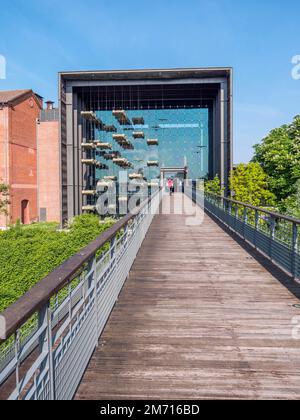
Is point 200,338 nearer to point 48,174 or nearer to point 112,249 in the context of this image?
point 112,249

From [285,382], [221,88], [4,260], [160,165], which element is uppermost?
[221,88]

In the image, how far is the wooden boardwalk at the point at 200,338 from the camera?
9.96 ft

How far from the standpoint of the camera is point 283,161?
33281 mm

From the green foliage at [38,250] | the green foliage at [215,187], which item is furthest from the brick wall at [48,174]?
the green foliage at [215,187]

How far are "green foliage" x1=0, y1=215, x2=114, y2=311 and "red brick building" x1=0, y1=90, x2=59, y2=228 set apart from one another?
6947mm

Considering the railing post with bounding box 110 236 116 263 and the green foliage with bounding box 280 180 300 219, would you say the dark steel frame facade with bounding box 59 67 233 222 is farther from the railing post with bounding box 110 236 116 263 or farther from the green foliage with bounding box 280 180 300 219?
the railing post with bounding box 110 236 116 263

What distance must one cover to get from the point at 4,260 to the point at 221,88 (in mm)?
26704

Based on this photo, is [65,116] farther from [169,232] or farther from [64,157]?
[169,232]

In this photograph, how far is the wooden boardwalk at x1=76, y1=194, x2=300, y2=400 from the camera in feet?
9.96

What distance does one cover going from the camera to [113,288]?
4906 millimetres

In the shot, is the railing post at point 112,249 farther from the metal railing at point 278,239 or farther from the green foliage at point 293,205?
the green foliage at point 293,205

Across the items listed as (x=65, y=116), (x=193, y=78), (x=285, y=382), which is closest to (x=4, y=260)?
(x=65, y=116)

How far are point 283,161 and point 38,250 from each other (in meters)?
23.9

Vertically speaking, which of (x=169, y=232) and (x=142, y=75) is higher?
(x=142, y=75)
